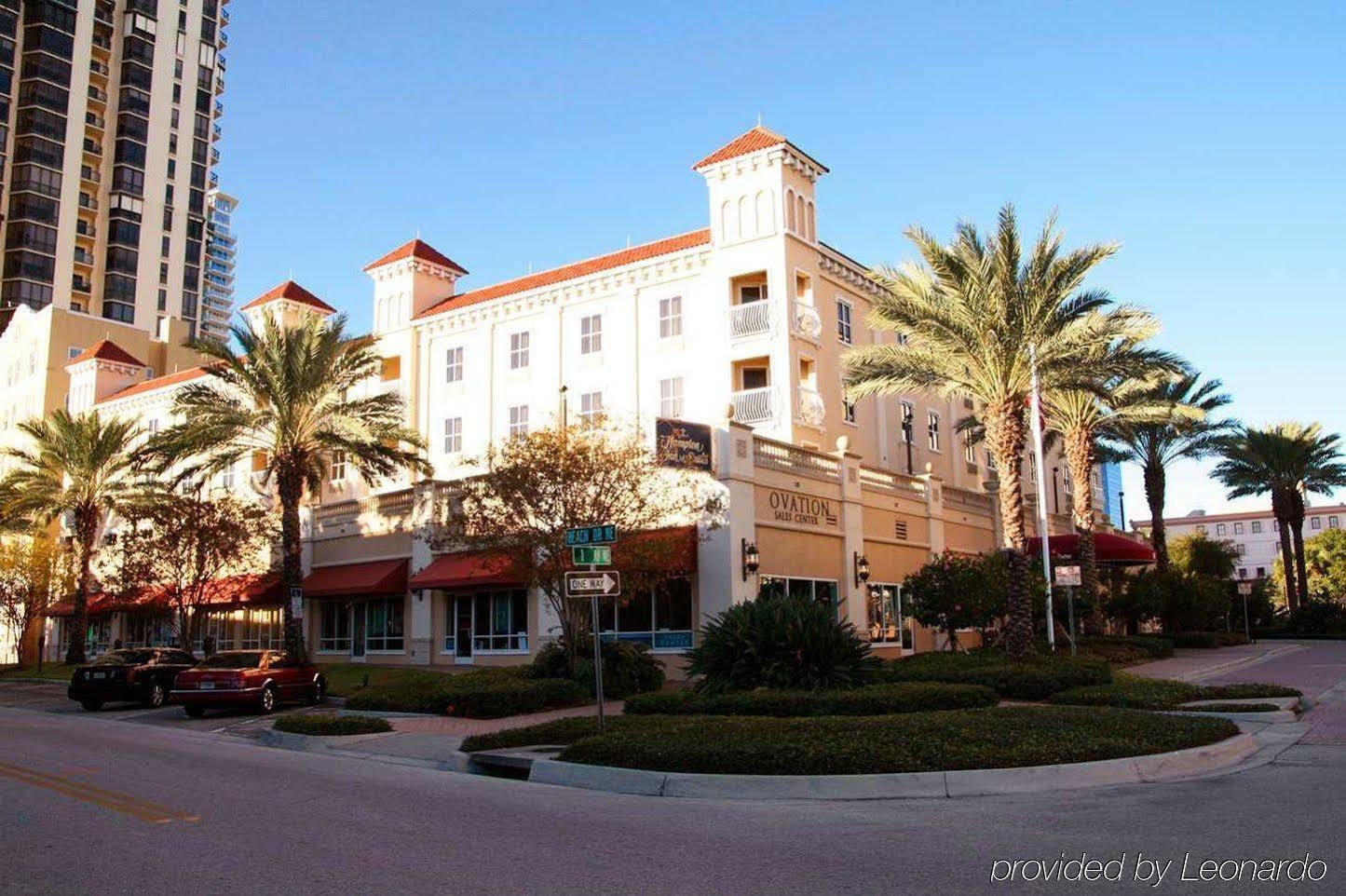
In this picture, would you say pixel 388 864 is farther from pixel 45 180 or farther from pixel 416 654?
pixel 45 180

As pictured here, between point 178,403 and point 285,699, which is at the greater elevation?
point 178,403

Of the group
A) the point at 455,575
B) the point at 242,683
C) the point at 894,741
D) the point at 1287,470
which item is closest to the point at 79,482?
the point at 455,575

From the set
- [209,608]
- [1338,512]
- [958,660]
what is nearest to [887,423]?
[958,660]

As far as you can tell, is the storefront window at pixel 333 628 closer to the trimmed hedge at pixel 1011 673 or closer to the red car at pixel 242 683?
the red car at pixel 242 683

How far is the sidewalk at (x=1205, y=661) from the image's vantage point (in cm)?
2548

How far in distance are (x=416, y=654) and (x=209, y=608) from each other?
10.8 metres

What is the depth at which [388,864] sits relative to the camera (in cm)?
742

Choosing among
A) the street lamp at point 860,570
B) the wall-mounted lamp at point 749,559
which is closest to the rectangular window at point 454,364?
the street lamp at point 860,570

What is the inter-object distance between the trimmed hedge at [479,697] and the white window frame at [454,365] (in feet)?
63.3

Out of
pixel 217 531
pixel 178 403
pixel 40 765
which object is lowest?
pixel 40 765

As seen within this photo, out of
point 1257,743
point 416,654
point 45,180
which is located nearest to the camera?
point 1257,743

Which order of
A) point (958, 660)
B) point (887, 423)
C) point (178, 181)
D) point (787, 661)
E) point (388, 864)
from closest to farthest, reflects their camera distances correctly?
1. point (388, 864)
2. point (787, 661)
3. point (958, 660)
4. point (887, 423)
5. point (178, 181)

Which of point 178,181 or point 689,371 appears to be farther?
point 178,181

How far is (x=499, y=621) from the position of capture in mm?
31781
